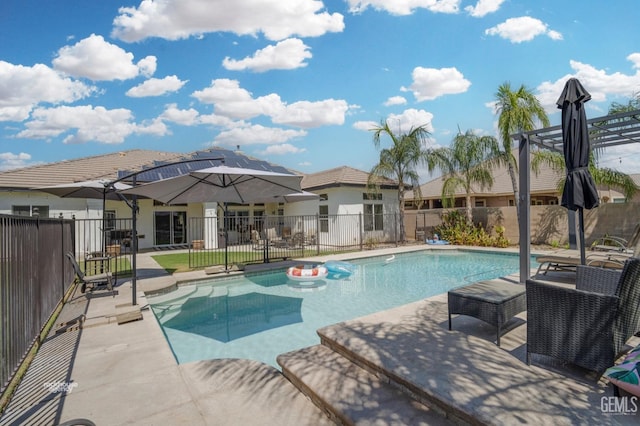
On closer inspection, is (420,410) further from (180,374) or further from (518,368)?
(180,374)

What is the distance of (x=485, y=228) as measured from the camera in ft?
59.1

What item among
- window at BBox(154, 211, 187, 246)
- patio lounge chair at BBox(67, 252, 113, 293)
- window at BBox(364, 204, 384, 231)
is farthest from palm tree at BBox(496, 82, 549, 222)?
window at BBox(154, 211, 187, 246)

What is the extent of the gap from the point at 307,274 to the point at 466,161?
11.2 meters

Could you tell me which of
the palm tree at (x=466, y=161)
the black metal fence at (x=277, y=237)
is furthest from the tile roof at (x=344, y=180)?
the palm tree at (x=466, y=161)

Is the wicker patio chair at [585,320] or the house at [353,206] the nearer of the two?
the wicker patio chair at [585,320]

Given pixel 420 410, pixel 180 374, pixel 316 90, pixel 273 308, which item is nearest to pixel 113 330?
pixel 180 374

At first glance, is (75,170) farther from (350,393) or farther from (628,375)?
(628,375)

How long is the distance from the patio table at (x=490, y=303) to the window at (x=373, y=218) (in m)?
14.3

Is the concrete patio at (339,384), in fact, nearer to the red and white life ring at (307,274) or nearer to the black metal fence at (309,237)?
the red and white life ring at (307,274)

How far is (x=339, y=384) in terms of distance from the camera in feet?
11.1

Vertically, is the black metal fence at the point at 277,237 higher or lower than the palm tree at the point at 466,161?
lower

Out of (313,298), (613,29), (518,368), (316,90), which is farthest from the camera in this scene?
(316,90)

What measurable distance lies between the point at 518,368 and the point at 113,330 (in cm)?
581

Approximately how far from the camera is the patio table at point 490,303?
3.91 meters
